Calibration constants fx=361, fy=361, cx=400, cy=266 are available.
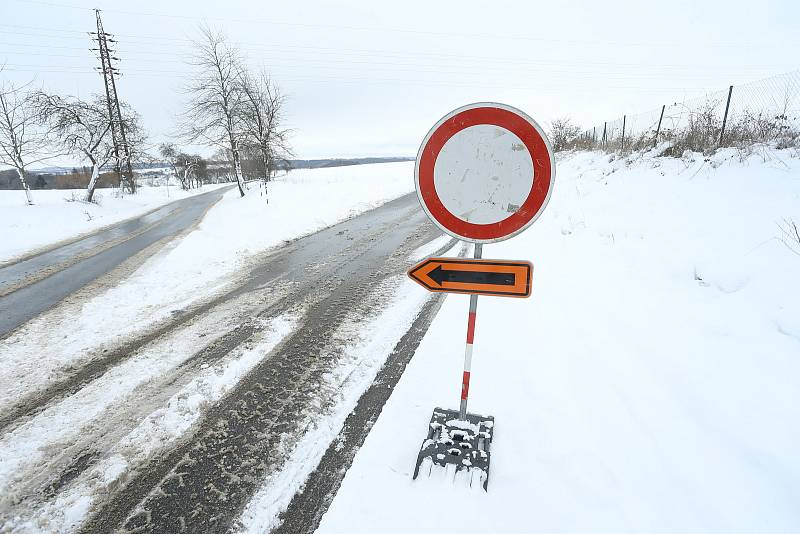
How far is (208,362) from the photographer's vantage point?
11.7 ft

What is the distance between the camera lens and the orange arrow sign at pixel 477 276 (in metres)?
1.85

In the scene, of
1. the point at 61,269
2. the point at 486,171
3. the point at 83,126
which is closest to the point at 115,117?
the point at 83,126

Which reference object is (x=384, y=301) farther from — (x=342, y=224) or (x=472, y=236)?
(x=342, y=224)

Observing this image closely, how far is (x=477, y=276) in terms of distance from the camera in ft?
6.26

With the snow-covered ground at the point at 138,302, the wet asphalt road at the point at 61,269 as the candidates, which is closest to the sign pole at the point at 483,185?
the snow-covered ground at the point at 138,302

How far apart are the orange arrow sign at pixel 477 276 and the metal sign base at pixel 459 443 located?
996 millimetres

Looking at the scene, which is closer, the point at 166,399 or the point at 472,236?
the point at 472,236

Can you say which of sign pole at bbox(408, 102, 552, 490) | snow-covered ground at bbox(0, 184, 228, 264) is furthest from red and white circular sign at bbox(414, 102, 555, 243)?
snow-covered ground at bbox(0, 184, 228, 264)

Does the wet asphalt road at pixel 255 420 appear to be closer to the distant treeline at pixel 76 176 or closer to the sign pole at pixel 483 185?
the sign pole at pixel 483 185

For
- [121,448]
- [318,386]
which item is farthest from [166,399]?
[318,386]

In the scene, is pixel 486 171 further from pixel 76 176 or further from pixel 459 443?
pixel 76 176

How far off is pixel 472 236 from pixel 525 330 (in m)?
2.31

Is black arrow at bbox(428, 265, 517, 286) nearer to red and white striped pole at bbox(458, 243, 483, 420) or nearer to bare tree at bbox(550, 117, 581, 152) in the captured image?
red and white striped pole at bbox(458, 243, 483, 420)

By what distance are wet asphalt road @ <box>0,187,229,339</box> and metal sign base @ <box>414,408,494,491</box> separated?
5282 mm
